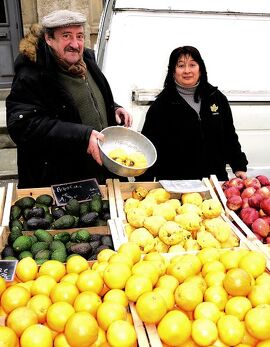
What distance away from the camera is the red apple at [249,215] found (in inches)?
97.0

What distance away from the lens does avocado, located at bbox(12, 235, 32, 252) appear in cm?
216

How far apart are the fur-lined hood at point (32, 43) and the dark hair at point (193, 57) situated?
101cm

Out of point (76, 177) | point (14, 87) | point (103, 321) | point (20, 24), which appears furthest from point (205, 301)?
point (20, 24)

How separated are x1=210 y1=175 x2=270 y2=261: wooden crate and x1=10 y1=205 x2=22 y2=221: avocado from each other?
4.34ft

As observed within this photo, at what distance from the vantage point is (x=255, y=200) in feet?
8.34

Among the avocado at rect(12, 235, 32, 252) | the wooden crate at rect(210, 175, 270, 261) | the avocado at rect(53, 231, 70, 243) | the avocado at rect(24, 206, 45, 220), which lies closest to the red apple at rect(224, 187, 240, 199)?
the wooden crate at rect(210, 175, 270, 261)

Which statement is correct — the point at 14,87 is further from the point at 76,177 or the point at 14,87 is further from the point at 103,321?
the point at 103,321

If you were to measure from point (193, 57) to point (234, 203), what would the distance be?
120 centimetres

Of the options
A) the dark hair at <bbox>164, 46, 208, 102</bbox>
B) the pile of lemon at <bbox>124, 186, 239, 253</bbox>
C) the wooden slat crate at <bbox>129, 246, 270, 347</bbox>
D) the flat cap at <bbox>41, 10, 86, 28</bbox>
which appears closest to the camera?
the wooden slat crate at <bbox>129, 246, 270, 347</bbox>

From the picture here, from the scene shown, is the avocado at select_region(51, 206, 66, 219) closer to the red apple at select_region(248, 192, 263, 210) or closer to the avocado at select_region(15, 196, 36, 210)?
the avocado at select_region(15, 196, 36, 210)

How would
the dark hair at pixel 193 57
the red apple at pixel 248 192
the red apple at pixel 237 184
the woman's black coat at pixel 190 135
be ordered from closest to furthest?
the red apple at pixel 248 192 → the red apple at pixel 237 184 → the dark hair at pixel 193 57 → the woman's black coat at pixel 190 135

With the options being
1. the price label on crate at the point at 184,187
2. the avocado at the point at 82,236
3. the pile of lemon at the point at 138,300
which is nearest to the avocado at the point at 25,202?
the avocado at the point at 82,236

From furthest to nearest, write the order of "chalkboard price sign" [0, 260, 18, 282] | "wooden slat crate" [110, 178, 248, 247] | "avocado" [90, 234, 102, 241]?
"wooden slat crate" [110, 178, 248, 247] → "avocado" [90, 234, 102, 241] → "chalkboard price sign" [0, 260, 18, 282]

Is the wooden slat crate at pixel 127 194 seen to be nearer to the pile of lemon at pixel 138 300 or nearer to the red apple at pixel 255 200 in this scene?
the red apple at pixel 255 200
